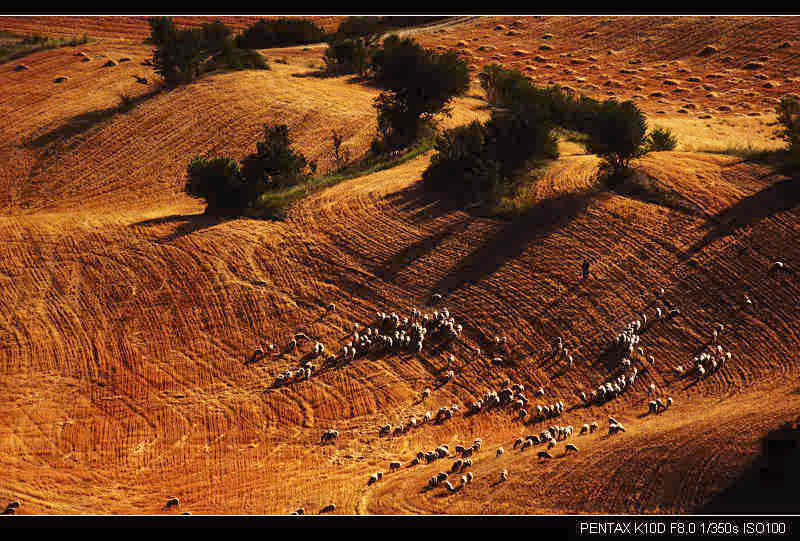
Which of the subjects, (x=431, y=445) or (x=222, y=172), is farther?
(x=222, y=172)

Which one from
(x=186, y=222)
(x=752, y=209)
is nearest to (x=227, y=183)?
(x=186, y=222)

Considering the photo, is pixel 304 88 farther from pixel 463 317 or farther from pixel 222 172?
pixel 463 317

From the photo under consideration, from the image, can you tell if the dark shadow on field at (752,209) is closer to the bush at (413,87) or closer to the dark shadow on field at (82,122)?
the bush at (413,87)

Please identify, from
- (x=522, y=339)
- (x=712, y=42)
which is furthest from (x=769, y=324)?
(x=712, y=42)

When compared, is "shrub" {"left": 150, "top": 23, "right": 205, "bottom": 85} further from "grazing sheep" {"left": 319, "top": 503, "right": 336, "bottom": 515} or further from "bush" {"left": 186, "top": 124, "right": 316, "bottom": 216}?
"grazing sheep" {"left": 319, "top": 503, "right": 336, "bottom": 515}

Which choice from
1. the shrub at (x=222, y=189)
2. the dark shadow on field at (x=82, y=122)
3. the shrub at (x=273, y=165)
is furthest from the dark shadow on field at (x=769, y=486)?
the dark shadow on field at (x=82, y=122)
